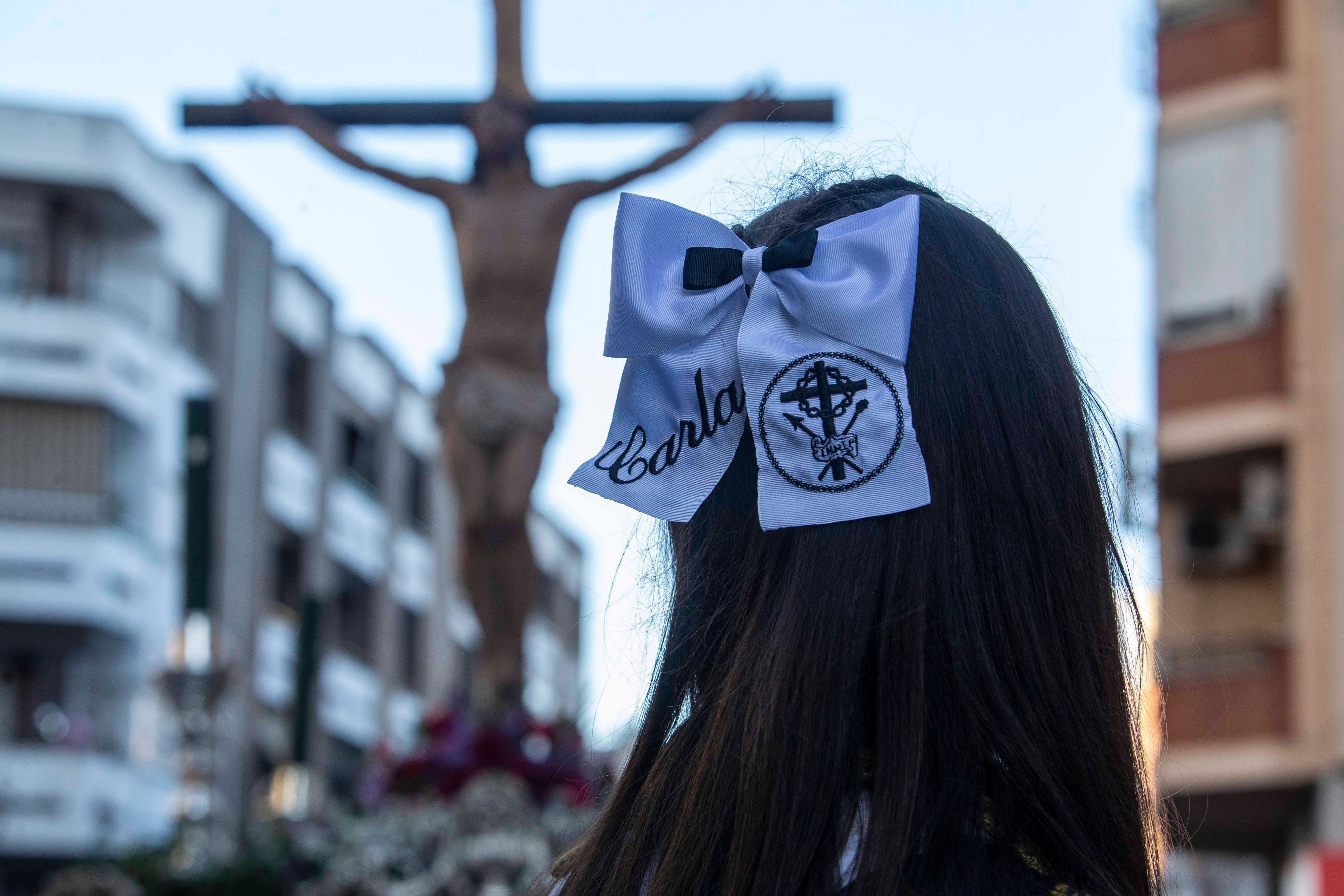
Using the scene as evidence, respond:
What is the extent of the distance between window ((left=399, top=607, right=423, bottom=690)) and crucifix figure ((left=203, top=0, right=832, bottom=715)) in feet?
94.7

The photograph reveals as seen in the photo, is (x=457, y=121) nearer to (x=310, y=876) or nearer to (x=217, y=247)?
(x=310, y=876)

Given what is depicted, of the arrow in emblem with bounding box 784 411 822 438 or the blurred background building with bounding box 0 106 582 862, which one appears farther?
the blurred background building with bounding box 0 106 582 862

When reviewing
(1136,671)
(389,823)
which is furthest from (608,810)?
(389,823)

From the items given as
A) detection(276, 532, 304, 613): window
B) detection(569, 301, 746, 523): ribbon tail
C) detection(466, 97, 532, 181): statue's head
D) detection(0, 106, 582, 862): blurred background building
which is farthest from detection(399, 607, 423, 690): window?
detection(569, 301, 746, 523): ribbon tail

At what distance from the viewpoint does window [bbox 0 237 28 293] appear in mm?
22391

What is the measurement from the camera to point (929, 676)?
130 centimetres

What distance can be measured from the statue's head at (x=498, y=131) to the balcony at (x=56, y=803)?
16.8m

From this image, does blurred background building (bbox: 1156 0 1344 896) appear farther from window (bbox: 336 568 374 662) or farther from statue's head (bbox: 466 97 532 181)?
window (bbox: 336 568 374 662)

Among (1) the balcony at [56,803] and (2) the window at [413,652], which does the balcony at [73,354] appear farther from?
A: (2) the window at [413,652]

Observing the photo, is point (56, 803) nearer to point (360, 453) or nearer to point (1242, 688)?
point (360, 453)

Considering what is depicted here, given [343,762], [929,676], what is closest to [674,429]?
[929,676]

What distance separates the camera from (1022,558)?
1352mm

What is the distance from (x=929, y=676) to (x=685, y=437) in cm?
28

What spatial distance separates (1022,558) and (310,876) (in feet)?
17.2
